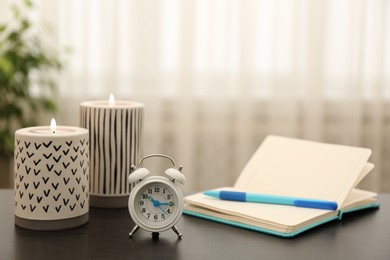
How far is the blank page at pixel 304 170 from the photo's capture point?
1148 mm

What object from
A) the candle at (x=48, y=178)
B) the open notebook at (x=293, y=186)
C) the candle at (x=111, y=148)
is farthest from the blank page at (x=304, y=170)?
the candle at (x=48, y=178)

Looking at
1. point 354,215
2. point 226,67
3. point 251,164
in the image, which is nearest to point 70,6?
point 226,67

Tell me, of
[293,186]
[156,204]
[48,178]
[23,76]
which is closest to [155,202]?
[156,204]

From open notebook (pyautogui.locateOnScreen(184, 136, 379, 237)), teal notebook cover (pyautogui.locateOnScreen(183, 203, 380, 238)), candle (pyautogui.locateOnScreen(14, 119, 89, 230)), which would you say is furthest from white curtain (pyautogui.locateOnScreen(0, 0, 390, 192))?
candle (pyautogui.locateOnScreen(14, 119, 89, 230))

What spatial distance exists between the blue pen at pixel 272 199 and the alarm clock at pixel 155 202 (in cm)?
17

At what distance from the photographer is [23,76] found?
8.82 ft

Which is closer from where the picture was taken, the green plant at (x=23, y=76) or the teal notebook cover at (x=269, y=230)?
the teal notebook cover at (x=269, y=230)

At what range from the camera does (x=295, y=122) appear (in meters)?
2.87

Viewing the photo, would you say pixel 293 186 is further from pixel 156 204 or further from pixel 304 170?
pixel 156 204

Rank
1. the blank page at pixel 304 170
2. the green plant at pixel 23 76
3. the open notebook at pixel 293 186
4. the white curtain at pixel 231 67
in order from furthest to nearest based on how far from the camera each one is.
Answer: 1. the white curtain at pixel 231 67
2. the green plant at pixel 23 76
3. the blank page at pixel 304 170
4. the open notebook at pixel 293 186

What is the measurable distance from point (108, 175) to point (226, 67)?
1.76m

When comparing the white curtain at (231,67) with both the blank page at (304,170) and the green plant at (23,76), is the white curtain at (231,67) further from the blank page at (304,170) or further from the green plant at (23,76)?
the blank page at (304,170)

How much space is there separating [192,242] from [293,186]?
0.95 feet

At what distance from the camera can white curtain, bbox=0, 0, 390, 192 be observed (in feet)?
9.19
